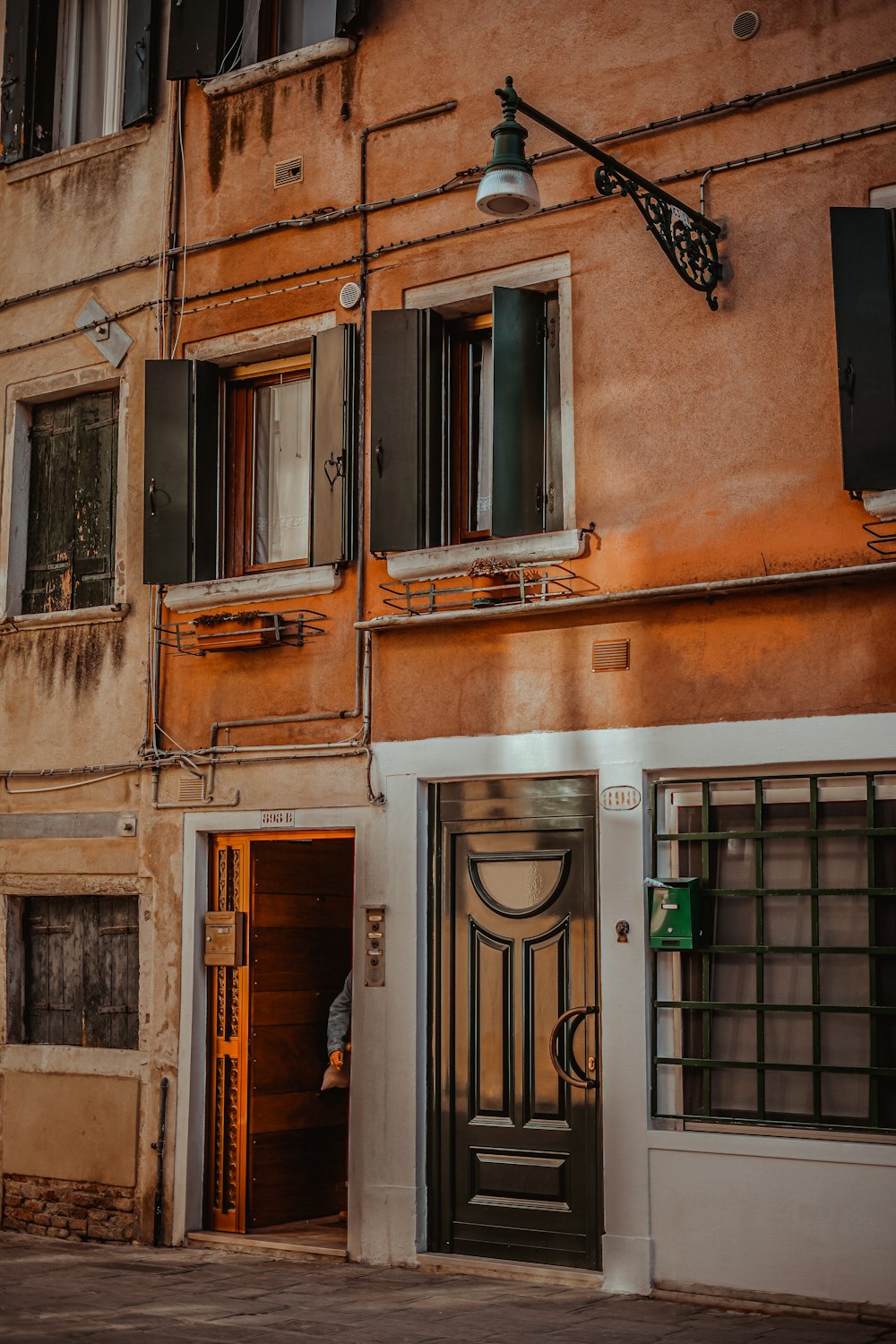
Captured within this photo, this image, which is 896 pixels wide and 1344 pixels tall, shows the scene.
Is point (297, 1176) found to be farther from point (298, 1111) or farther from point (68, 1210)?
point (68, 1210)

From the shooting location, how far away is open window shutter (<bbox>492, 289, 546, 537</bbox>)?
9.34 meters

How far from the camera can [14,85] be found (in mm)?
12172

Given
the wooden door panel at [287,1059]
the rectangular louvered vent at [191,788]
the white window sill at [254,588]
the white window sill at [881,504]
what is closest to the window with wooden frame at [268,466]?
the white window sill at [254,588]

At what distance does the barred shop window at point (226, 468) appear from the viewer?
1062 centimetres

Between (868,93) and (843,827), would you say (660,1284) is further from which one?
(868,93)

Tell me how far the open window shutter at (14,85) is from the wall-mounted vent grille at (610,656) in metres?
6.30

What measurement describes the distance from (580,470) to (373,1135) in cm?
395

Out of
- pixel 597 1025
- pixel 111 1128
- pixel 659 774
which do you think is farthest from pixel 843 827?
pixel 111 1128

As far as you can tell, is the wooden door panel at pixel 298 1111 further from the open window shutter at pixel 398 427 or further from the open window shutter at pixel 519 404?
the open window shutter at pixel 519 404

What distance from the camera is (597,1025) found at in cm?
877

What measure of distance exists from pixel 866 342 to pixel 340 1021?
4.99m

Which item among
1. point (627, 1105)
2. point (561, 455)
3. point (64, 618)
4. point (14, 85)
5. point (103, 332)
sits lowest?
point (627, 1105)

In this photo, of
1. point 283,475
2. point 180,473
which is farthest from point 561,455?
point 180,473

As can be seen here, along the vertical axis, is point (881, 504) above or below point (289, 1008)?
above
